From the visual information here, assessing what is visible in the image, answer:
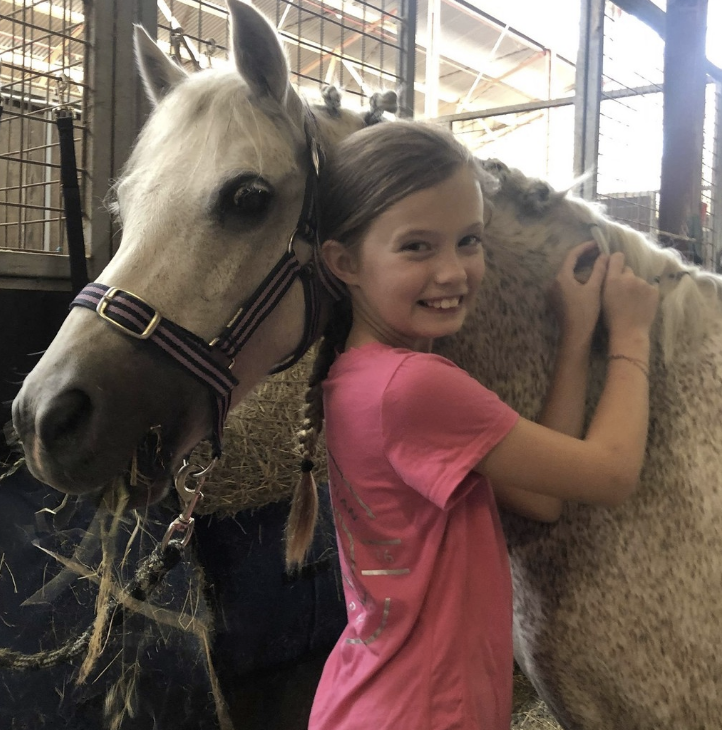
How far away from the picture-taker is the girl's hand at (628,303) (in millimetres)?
925

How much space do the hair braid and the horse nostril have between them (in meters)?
0.32

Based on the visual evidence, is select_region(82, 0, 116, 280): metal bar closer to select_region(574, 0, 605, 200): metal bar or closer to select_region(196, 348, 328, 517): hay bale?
select_region(196, 348, 328, 517): hay bale

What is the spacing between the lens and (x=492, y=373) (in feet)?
3.36

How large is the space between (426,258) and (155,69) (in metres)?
0.68

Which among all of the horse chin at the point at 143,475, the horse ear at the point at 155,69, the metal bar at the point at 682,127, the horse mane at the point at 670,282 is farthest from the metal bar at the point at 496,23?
the horse chin at the point at 143,475

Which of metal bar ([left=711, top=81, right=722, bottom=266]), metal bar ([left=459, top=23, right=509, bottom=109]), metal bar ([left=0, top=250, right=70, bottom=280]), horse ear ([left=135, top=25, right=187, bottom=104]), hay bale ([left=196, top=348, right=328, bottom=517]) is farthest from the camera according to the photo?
metal bar ([left=459, top=23, right=509, bottom=109])

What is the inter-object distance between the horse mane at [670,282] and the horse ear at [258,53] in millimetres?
533

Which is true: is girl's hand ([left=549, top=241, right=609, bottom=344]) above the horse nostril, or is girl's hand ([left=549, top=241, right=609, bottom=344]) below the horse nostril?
above

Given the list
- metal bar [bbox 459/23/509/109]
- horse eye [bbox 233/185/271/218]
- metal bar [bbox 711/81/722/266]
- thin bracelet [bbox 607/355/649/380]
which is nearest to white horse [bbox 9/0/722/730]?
horse eye [bbox 233/185/271/218]

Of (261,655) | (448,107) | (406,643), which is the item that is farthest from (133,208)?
(448,107)

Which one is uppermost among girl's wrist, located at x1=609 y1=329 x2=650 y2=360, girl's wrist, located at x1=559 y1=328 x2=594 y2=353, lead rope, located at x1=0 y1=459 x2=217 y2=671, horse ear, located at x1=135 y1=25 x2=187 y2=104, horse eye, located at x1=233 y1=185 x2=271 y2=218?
horse ear, located at x1=135 y1=25 x2=187 y2=104

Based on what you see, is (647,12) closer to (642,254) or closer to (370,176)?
(642,254)

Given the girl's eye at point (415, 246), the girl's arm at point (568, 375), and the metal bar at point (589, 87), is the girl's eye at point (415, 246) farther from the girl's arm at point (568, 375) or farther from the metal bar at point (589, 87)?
the metal bar at point (589, 87)

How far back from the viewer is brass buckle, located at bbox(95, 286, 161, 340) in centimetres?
81
